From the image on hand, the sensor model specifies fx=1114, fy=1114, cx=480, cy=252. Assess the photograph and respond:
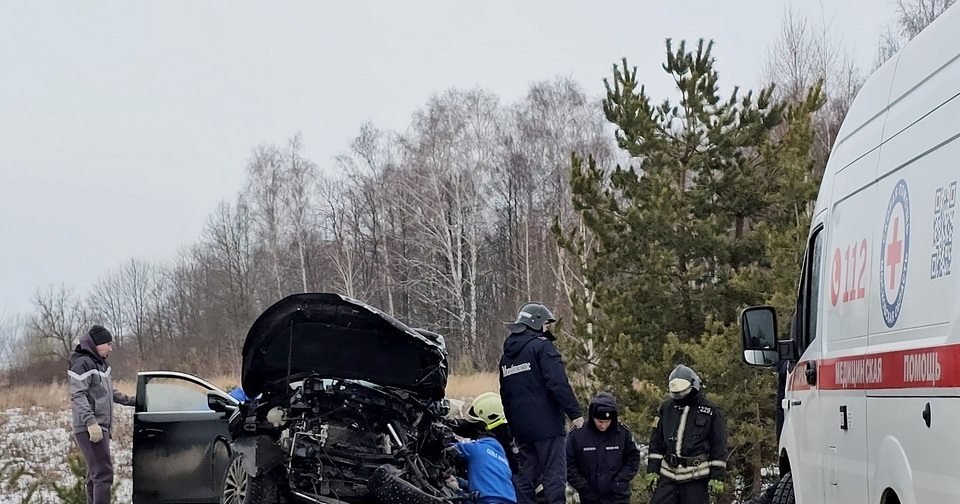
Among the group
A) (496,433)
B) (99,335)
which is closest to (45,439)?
(99,335)

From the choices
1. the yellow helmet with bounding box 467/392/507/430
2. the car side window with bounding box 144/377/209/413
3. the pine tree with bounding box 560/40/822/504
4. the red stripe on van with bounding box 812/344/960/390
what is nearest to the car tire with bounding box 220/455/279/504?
the yellow helmet with bounding box 467/392/507/430

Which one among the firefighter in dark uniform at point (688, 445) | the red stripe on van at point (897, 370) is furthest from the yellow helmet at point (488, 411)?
the red stripe on van at point (897, 370)

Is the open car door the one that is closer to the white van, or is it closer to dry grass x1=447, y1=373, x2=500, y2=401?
the white van

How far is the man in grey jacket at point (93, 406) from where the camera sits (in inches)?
442

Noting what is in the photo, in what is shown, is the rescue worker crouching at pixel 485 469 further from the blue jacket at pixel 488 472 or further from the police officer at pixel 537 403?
the police officer at pixel 537 403

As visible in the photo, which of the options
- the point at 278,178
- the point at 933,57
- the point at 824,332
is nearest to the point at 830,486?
the point at 824,332

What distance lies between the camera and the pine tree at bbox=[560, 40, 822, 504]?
45.4ft

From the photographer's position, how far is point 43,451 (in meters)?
20.1

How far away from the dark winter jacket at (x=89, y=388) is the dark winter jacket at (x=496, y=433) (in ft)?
13.7

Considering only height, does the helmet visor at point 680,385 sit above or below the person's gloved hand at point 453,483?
above

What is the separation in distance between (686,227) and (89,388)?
298 inches

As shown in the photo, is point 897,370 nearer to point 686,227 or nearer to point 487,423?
point 487,423

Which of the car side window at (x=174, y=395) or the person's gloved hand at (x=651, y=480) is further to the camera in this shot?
the person's gloved hand at (x=651, y=480)

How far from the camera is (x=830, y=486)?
5.22 m
